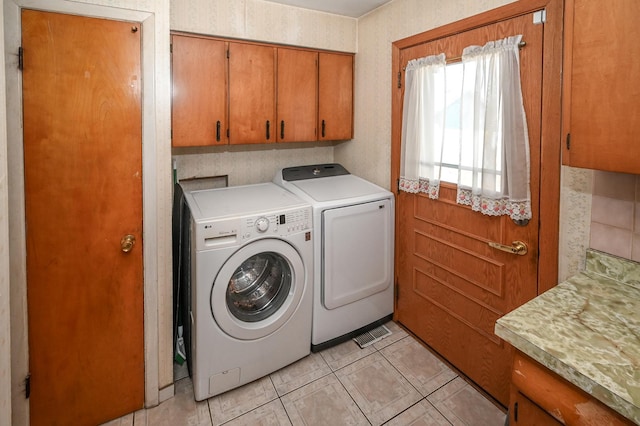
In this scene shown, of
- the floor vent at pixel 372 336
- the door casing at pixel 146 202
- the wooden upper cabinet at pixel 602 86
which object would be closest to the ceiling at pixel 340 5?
the door casing at pixel 146 202

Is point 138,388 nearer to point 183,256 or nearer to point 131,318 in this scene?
point 131,318

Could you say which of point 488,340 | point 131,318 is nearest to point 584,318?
point 488,340

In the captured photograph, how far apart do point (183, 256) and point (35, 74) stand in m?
1.18

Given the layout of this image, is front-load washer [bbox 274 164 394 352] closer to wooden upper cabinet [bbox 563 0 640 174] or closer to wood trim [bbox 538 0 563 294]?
wood trim [bbox 538 0 563 294]

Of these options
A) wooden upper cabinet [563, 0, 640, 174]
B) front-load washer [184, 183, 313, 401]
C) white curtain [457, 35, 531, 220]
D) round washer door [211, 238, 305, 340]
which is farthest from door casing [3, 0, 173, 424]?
wooden upper cabinet [563, 0, 640, 174]

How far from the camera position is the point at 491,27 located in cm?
181

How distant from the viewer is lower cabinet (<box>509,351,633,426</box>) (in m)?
0.94

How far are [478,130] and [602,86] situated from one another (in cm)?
79

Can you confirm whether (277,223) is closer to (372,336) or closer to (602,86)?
(372,336)

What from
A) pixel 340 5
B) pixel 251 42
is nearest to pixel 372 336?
pixel 251 42

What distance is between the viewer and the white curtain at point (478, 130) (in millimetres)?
1724

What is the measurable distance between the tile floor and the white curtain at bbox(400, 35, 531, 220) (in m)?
1.08

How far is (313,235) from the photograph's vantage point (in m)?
2.24

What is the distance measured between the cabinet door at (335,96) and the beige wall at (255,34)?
103 millimetres
